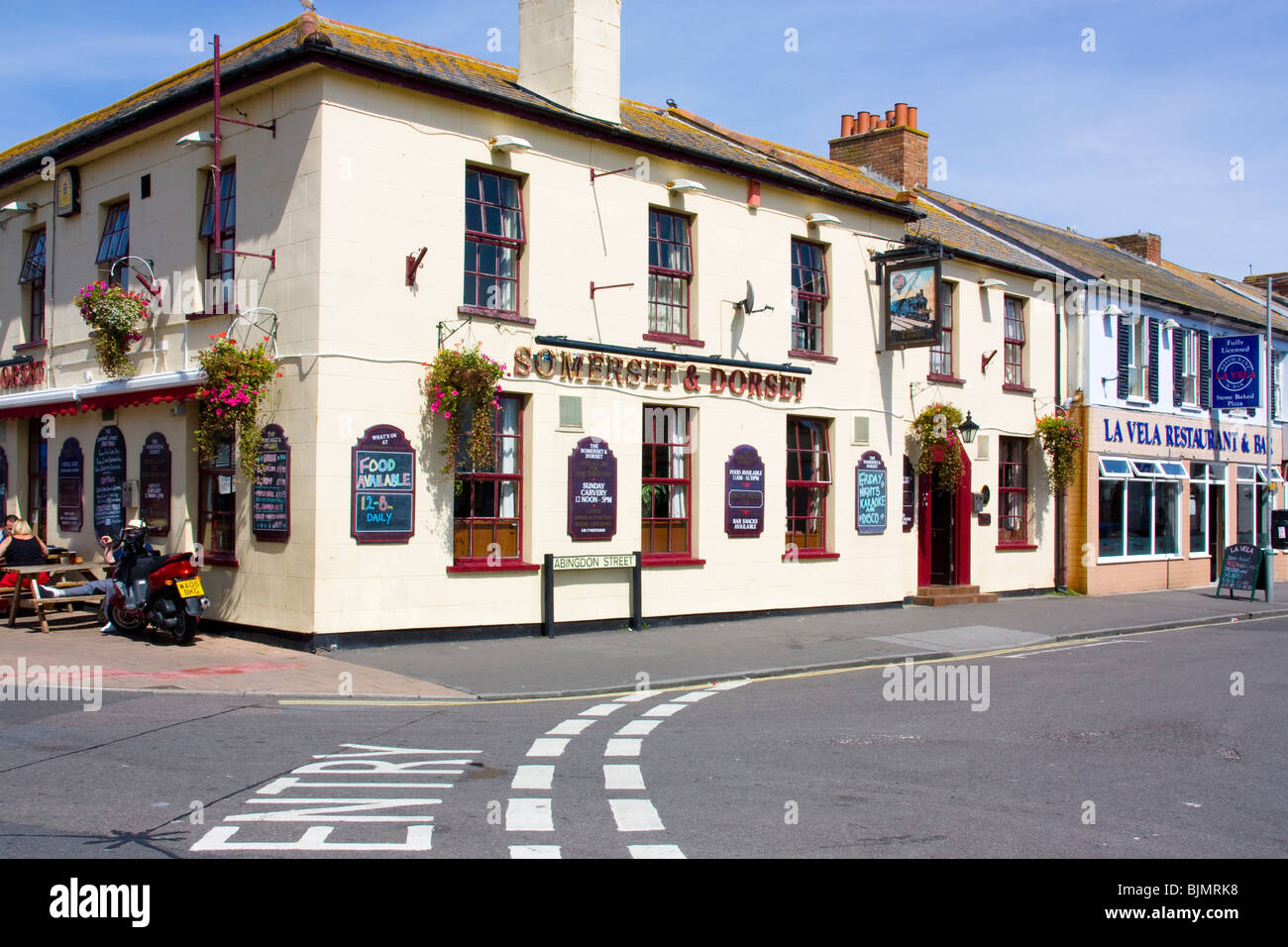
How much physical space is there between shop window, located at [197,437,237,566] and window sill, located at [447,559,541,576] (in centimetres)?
290

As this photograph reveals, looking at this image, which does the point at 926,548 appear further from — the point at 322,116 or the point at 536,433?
the point at 322,116

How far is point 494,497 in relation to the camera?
15.9 metres

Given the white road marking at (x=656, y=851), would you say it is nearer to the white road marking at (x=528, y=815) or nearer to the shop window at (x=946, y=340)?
the white road marking at (x=528, y=815)

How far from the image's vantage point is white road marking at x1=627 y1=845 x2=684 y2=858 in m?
6.05

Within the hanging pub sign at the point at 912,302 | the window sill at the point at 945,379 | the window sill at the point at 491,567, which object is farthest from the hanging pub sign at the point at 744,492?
the window sill at the point at 945,379

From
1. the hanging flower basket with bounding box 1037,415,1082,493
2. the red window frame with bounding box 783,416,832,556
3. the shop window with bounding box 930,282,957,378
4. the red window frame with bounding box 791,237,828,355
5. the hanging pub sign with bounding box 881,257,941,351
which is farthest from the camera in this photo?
the hanging flower basket with bounding box 1037,415,1082,493

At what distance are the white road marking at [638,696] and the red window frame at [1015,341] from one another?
1521 centimetres

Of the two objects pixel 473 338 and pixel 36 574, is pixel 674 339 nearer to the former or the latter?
pixel 473 338

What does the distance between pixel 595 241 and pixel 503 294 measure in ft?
5.64

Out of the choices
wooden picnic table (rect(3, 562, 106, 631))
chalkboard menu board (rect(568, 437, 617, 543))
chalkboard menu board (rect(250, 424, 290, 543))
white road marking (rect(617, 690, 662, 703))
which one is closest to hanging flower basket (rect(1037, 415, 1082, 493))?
chalkboard menu board (rect(568, 437, 617, 543))

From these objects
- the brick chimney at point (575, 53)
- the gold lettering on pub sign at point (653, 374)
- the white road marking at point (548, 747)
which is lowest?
the white road marking at point (548, 747)

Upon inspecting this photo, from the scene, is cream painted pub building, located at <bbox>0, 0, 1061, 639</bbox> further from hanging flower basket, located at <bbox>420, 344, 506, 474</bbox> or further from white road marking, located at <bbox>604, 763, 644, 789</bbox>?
white road marking, located at <bbox>604, 763, 644, 789</bbox>

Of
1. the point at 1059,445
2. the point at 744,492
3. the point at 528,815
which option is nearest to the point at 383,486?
the point at 744,492

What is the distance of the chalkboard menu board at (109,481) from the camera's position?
17.2m
